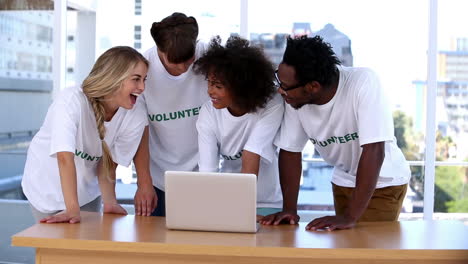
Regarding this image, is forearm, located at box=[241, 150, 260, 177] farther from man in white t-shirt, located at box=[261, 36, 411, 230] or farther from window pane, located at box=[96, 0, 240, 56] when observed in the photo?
window pane, located at box=[96, 0, 240, 56]

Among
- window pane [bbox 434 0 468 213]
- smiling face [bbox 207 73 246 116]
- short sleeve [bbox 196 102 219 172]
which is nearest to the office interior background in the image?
window pane [bbox 434 0 468 213]

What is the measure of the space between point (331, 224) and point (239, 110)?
28.0 inches

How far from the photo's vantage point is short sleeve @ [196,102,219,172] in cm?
326

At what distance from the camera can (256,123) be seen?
3.28m

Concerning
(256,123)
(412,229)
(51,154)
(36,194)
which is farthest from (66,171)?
(412,229)

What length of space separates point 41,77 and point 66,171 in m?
2.53

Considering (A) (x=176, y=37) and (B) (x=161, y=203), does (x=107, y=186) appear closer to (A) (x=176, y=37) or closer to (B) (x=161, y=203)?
(B) (x=161, y=203)

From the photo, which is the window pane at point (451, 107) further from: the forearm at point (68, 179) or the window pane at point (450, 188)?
the forearm at point (68, 179)

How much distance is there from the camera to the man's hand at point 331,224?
9.34 ft

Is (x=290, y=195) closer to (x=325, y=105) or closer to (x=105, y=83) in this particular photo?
(x=325, y=105)

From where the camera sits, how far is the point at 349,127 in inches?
123

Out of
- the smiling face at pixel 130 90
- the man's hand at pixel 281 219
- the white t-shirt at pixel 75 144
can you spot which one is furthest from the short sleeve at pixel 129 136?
the man's hand at pixel 281 219

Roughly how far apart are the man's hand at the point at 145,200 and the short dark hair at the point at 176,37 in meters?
0.63

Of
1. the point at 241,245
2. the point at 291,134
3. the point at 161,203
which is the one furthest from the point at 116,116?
the point at 241,245
